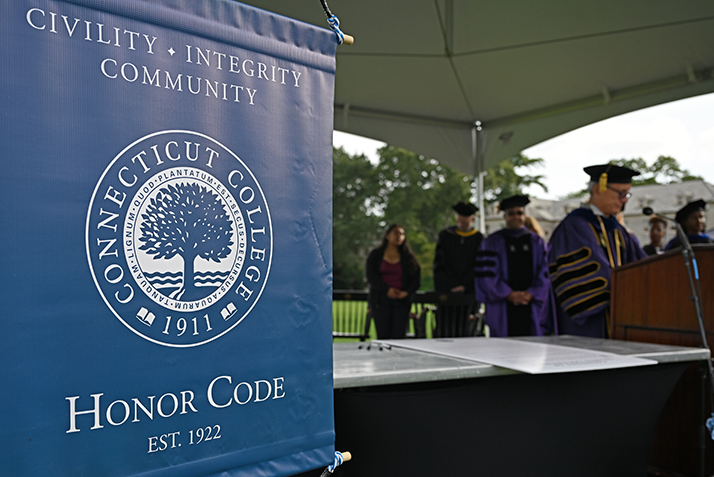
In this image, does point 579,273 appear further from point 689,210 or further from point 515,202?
point 689,210

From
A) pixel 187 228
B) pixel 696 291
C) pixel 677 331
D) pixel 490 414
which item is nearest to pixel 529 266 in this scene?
pixel 677 331

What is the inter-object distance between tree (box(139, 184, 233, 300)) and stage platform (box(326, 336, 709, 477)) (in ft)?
1.91

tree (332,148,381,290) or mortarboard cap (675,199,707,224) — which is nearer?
mortarboard cap (675,199,707,224)

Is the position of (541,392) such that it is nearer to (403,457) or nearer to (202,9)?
(403,457)

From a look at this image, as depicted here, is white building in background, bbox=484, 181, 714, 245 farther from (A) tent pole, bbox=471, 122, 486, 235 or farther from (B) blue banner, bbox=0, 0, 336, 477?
(B) blue banner, bbox=0, 0, 336, 477

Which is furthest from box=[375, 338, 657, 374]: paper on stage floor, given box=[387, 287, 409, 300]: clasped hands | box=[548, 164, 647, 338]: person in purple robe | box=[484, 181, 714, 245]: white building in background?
box=[484, 181, 714, 245]: white building in background

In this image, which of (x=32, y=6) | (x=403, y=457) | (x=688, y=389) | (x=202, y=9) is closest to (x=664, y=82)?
(x=688, y=389)

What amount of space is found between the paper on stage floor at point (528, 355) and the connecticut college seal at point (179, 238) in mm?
960

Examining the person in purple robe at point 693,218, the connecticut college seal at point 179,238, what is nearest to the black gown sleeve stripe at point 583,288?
the person in purple robe at point 693,218

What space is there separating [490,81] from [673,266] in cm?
332

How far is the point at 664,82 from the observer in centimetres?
496

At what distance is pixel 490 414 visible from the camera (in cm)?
179

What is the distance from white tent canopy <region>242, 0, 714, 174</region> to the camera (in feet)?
13.5

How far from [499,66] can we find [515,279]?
6.57ft
